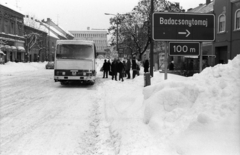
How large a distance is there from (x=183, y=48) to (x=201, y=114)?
426cm

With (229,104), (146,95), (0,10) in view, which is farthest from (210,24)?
(0,10)

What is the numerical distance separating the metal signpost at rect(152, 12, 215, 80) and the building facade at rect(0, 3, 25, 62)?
4264 centimetres

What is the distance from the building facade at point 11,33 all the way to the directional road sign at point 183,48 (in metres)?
42.8

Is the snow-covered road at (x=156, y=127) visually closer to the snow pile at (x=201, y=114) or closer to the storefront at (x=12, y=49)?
the snow pile at (x=201, y=114)

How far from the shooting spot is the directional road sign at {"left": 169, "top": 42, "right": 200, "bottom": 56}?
8.73 m

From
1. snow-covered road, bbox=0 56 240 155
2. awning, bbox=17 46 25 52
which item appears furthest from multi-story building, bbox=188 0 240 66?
awning, bbox=17 46 25 52

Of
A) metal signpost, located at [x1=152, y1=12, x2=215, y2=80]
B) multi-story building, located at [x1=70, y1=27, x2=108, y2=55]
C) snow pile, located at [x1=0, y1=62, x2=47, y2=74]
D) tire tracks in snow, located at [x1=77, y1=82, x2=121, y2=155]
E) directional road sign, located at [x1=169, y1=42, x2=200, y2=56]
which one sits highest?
multi-story building, located at [x1=70, y1=27, x2=108, y2=55]

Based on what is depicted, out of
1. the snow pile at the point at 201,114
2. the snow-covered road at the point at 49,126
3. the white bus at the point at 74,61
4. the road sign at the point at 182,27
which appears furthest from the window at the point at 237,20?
the snow pile at the point at 201,114

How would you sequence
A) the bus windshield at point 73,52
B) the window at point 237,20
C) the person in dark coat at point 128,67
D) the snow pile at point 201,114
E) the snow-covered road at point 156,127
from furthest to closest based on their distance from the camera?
the window at point 237,20 → the person in dark coat at point 128,67 → the bus windshield at point 73,52 → the snow-covered road at point 156,127 → the snow pile at point 201,114

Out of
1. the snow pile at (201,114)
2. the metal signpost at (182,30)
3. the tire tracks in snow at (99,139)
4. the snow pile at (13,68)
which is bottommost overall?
the tire tracks in snow at (99,139)

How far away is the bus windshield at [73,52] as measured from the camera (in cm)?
1587

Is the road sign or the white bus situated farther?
the white bus

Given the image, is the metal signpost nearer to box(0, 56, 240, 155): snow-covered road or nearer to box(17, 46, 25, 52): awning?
box(0, 56, 240, 155): snow-covered road

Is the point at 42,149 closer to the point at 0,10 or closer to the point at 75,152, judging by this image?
the point at 75,152
